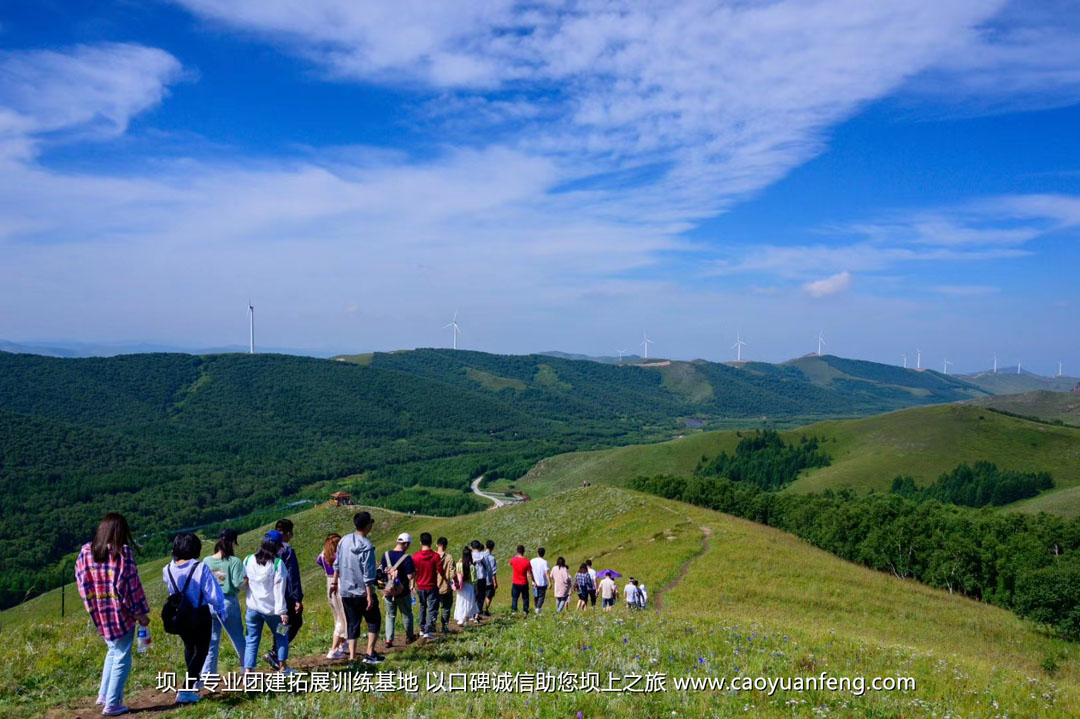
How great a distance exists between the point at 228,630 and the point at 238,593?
91cm

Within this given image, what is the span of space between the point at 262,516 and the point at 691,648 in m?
173

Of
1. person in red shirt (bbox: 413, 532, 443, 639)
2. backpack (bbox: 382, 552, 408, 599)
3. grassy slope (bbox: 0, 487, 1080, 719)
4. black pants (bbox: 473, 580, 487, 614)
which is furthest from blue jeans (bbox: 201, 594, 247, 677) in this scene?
black pants (bbox: 473, 580, 487, 614)

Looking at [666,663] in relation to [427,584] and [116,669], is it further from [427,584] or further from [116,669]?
[116,669]

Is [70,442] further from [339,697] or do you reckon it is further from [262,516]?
[339,697]

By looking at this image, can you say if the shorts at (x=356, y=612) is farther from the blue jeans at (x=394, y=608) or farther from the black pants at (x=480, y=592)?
the black pants at (x=480, y=592)

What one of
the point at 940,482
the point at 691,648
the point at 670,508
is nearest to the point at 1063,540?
the point at 670,508

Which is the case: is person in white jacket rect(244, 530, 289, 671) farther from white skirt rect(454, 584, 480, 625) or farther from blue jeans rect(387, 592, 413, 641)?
white skirt rect(454, 584, 480, 625)

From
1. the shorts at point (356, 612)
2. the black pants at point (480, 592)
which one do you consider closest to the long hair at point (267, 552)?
the shorts at point (356, 612)

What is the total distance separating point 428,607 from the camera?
15398 mm

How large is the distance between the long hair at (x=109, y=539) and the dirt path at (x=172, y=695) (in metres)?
2.71

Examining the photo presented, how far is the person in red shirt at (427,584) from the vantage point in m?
15.1

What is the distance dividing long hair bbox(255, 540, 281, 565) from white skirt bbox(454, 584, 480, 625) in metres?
7.76

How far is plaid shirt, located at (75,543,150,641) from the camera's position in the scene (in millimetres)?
9156

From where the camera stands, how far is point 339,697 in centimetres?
991
